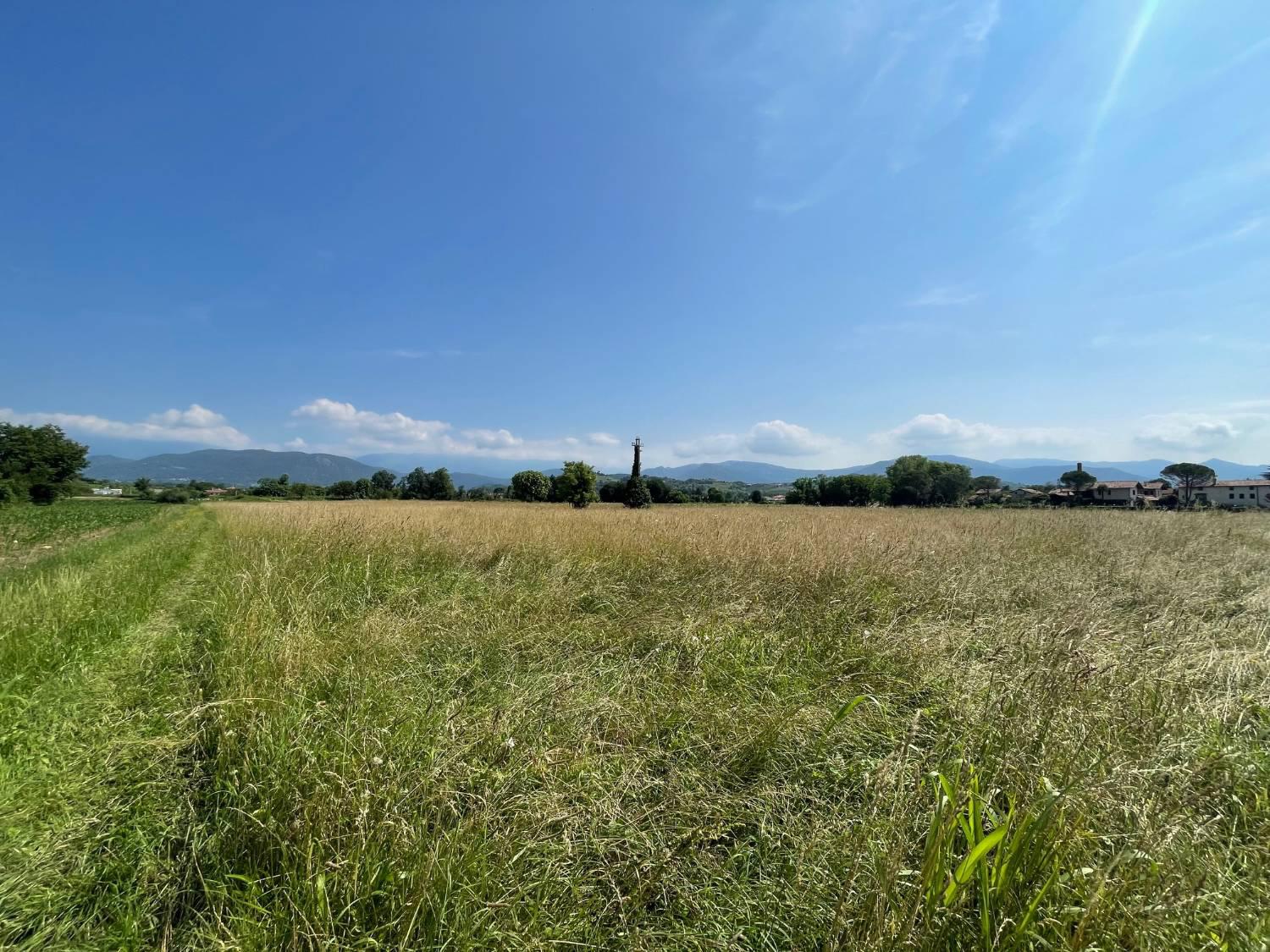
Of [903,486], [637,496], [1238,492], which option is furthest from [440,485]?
[1238,492]

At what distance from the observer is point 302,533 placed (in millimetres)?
8703

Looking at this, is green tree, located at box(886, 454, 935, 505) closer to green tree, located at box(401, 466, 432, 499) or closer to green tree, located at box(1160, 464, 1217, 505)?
green tree, located at box(1160, 464, 1217, 505)

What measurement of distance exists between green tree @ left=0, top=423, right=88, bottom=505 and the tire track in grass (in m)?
54.1

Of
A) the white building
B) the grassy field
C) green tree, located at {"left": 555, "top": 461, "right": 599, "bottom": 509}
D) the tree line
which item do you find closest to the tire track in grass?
the grassy field

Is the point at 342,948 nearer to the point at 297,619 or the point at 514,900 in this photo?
the point at 514,900

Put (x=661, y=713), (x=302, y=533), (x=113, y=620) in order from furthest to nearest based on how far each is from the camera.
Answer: (x=302, y=533)
(x=113, y=620)
(x=661, y=713)

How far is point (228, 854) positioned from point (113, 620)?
14.6ft

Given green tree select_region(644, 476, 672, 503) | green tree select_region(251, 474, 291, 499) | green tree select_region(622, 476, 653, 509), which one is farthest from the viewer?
green tree select_region(251, 474, 291, 499)

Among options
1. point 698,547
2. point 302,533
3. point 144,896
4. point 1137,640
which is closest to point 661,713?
point 144,896

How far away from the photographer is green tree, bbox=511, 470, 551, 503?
5647 centimetres

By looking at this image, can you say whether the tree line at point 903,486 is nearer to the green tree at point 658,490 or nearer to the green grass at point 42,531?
the green tree at point 658,490

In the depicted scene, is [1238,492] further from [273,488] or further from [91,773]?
[273,488]

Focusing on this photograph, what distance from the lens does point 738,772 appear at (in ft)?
8.48

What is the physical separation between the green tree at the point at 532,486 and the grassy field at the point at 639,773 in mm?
51663
